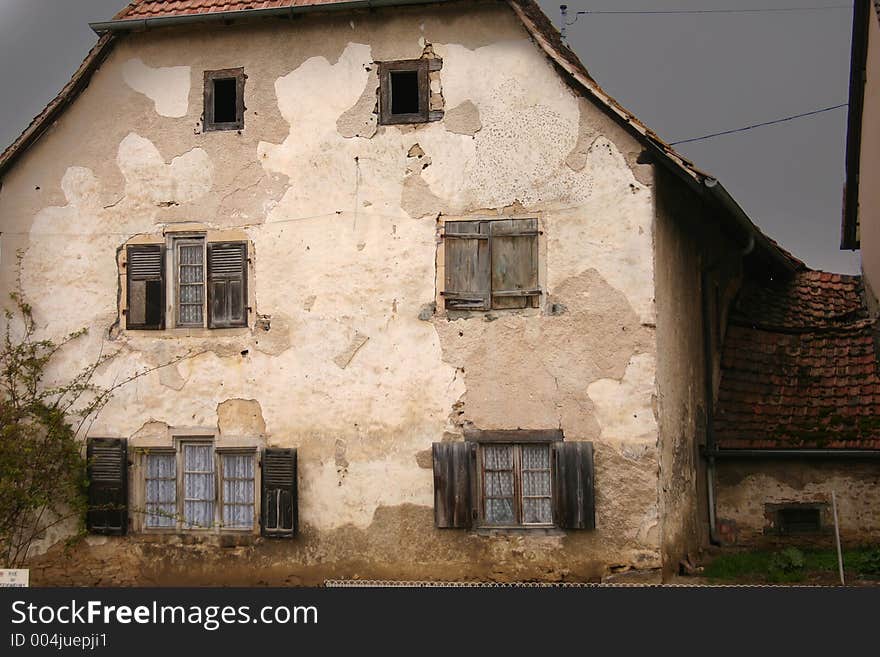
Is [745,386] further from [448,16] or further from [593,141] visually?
[448,16]

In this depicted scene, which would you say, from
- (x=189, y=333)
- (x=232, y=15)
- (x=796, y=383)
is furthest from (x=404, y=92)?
(x=796, y=383)

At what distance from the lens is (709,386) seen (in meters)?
17.3

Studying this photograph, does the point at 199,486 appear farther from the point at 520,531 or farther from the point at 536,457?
the point at 536,457

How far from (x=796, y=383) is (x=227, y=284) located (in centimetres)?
762

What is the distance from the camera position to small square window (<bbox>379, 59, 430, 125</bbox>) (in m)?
15.1

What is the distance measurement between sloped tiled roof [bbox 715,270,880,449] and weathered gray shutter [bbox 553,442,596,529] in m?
3.21

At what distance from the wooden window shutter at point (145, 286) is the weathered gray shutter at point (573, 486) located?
16.7ft

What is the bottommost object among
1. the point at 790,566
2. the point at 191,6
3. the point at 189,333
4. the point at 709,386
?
the point at 790,566

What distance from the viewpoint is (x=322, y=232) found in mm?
15328

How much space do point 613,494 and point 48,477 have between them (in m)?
6.67

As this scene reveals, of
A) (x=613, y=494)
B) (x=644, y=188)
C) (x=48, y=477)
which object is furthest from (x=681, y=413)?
(x=48, y=477)

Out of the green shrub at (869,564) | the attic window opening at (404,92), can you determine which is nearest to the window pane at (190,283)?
the attic window opening at (404,92)

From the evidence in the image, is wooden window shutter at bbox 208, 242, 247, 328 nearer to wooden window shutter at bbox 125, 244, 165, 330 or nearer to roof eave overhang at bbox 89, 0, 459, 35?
wooden window shutter at bbox 125, 244, 165, 330

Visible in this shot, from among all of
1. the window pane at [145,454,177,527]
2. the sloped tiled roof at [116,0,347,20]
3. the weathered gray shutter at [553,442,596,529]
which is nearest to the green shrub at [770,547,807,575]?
the weathered gray shutter at [553,442,596,529]
